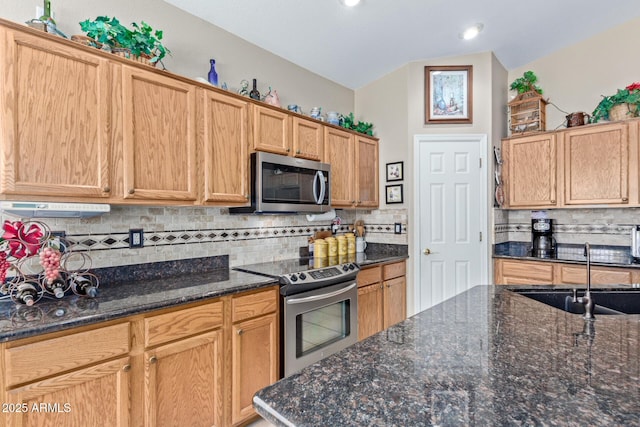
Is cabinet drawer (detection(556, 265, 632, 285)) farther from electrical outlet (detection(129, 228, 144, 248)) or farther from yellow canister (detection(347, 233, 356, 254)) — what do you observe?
electrical outlet (detection(129, 228, 144, 248))

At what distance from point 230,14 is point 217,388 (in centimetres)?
262

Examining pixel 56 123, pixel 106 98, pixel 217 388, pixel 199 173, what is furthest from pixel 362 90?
pixel 217 388

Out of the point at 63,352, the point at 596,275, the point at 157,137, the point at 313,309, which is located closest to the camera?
the point at 63,352

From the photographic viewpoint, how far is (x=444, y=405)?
66 cm

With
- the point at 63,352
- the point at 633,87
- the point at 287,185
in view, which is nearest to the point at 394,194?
the point at 287,185

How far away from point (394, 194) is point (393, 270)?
2.82 ft

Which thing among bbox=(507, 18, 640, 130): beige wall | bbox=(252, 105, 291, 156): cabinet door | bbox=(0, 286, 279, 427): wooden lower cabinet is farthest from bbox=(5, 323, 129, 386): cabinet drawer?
bbox=(507, 18, 640, 130): beige wall

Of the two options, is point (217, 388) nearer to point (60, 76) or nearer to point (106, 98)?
point (106, 98)

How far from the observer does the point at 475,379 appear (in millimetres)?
755

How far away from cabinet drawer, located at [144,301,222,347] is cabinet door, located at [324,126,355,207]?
1644 mm

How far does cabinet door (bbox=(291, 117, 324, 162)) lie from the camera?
9.07 ft

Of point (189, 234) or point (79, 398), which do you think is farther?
point (189, 234)

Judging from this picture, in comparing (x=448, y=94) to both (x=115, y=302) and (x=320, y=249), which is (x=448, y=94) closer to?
(x=320, y=249)

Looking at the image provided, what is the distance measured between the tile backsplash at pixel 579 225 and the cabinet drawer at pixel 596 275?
2.09 feet
